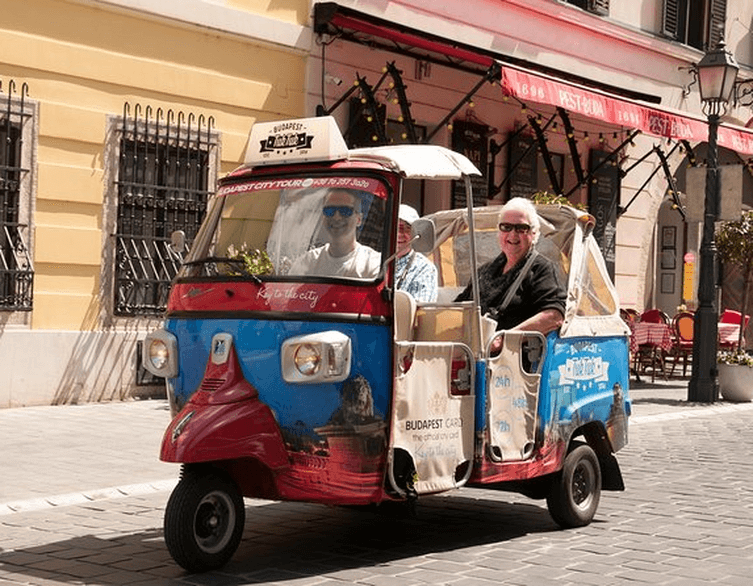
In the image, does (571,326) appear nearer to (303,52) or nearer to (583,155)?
(303,52)

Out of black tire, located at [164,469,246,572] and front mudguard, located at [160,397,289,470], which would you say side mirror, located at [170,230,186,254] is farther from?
black tire, located at [164,469,246,572]

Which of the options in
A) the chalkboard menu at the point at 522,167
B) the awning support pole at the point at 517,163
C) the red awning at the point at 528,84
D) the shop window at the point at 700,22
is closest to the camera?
the red awning at the point at 528,84

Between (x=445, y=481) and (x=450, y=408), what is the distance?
0.37m

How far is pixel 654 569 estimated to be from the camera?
6.57 metres

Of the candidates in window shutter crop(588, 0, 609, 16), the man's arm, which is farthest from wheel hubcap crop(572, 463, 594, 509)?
window shutter crop(588, 0, 609, 16)

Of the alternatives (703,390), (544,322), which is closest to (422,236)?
(544,322)

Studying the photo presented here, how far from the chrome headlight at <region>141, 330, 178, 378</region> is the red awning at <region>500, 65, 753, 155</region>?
10.2m

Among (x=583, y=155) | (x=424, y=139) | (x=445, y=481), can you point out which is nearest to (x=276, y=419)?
(x=445, y=481)

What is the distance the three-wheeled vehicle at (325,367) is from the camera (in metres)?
6.29

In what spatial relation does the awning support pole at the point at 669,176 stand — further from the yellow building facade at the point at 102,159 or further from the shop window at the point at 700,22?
the yellow building facade at the point at 102,159

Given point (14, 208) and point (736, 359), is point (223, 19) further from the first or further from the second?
point (736, 359)

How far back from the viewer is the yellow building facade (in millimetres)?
13641

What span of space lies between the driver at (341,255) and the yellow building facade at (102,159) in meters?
7.45

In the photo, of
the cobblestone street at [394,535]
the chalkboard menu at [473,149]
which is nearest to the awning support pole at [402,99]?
the chalkboard menu at [473,149]
